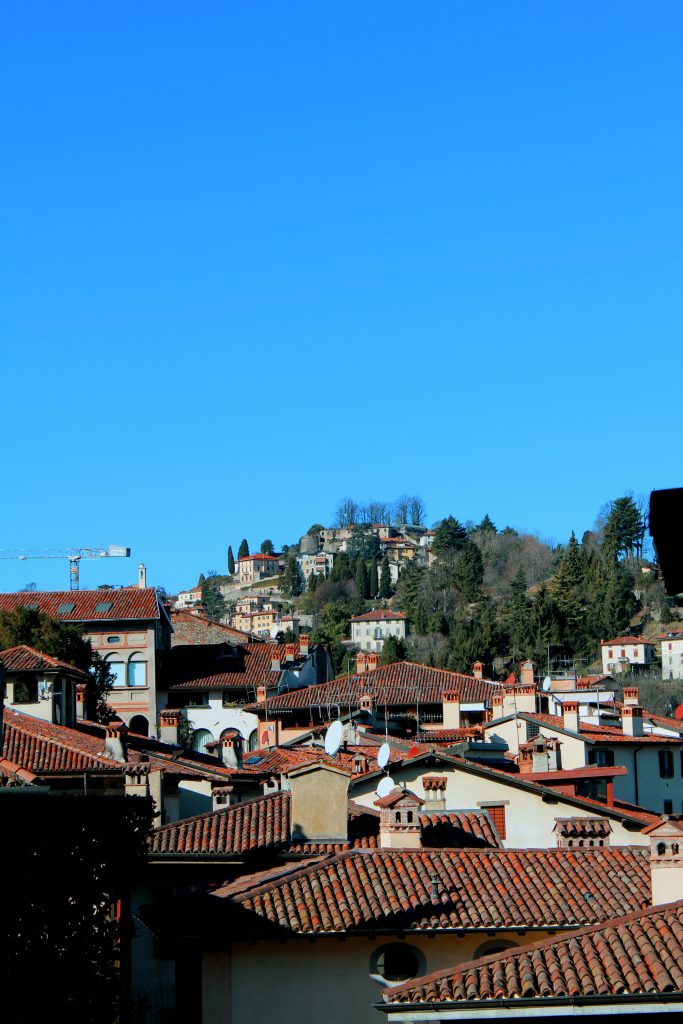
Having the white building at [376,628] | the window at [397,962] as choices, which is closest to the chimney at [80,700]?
the window at [397,962]

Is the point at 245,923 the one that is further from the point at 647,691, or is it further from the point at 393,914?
the point at 647,691

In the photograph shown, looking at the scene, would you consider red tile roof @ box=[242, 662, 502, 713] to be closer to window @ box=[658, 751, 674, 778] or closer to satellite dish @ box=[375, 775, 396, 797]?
window @ box=[658, 751, 674, 778]

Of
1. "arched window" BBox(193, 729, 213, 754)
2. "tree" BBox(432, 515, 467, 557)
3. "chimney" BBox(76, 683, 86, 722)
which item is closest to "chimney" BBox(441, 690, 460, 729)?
"arched window" BBox(193, 729, 213, 754)

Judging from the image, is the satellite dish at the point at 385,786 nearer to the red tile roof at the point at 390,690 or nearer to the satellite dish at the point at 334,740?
the satellite dish at the point at 334,740

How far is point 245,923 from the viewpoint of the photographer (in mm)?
18531

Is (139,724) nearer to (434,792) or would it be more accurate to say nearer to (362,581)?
(434,792)

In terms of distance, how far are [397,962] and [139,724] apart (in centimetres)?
5109

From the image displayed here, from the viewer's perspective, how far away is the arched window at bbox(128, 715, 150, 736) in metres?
67.8

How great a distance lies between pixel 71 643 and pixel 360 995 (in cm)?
3960

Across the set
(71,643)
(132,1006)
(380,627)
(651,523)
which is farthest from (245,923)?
(380,627)

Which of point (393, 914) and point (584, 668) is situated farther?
point (584, 668)

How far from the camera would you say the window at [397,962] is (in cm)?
1855

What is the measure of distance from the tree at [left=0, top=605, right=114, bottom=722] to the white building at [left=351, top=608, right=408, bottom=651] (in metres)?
90.3

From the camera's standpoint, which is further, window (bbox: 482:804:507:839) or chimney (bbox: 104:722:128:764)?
chimney (bbox: 104:722:128:764)
